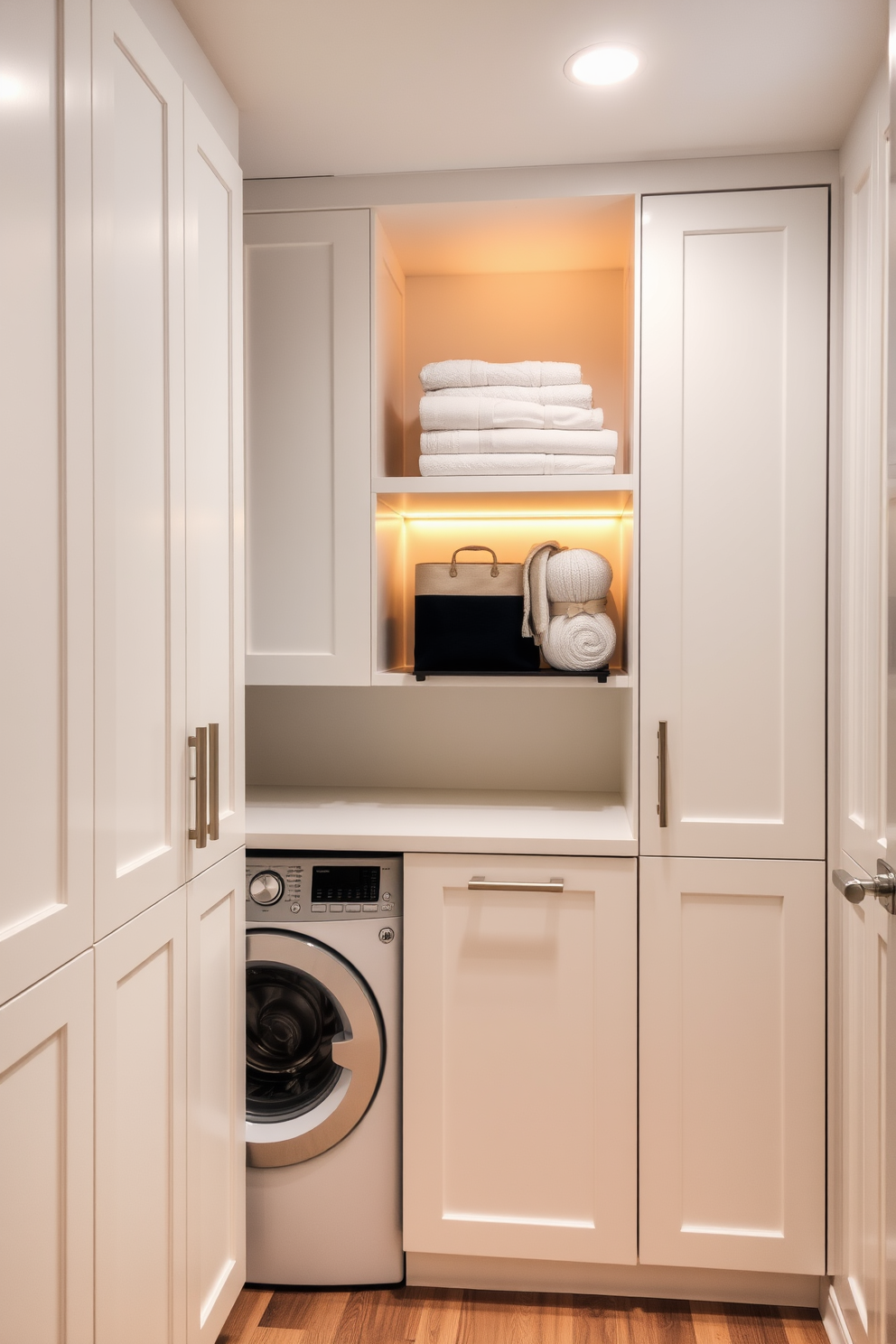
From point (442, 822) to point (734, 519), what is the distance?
919 mm

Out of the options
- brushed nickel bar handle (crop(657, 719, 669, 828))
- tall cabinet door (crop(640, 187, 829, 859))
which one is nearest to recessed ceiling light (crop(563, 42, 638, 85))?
tall cabinet door (crop(640, 187, 829, 859))

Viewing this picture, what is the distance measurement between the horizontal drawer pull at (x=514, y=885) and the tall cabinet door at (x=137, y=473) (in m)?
0.68

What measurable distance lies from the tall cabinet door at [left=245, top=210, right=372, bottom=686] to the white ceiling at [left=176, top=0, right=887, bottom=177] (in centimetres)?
20

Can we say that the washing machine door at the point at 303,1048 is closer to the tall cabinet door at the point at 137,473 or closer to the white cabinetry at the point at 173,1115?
the white cabinetry at the point at 173,1115

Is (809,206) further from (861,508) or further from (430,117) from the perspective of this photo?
(430,117)

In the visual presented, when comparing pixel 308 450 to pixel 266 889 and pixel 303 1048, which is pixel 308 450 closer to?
pixel 266 889

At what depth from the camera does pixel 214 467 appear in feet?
5.36

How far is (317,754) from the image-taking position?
2543mm

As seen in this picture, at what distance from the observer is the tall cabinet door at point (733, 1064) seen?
190 centimetres

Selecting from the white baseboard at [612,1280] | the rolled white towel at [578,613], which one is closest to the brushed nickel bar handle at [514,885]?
the rolled white towel at [578,613]

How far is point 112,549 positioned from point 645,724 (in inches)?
46.6

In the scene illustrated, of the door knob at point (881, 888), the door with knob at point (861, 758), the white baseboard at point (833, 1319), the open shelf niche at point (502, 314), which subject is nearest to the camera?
the door knob at point (881, 888)

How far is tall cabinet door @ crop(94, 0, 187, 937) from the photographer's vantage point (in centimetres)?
118

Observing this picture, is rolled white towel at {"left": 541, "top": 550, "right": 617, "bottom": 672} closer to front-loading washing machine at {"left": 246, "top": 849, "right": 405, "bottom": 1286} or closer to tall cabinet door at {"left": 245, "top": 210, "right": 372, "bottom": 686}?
tall cabinet door at {"left": 245, "top": 210, "right": 372, "bottom": 686}
